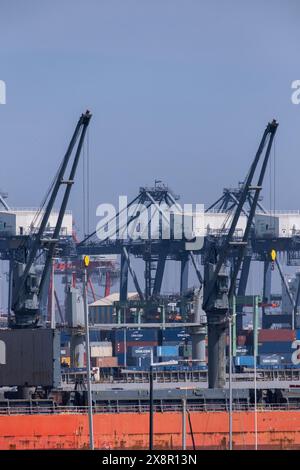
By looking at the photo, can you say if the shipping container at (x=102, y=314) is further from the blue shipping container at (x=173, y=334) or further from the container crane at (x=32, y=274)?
the container crane at (x=32, y=274)

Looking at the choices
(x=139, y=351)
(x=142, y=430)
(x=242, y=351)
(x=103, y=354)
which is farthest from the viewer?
(x=103, y=354)

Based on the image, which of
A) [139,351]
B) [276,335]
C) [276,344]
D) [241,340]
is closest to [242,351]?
[276,344]

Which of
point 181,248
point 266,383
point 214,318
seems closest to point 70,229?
point 181,248

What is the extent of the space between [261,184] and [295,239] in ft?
166

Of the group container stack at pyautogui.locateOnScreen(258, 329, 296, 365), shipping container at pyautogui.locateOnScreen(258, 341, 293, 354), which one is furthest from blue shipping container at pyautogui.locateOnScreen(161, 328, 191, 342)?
shipping container at pyautogui.locateOnScreen(258, 341, 293, 354)

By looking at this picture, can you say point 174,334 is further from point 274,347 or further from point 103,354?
point 274,347

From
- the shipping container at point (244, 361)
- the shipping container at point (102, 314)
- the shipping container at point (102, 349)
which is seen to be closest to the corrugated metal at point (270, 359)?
the shipping container at point (244, 361)

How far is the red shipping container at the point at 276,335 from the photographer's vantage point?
125 metres

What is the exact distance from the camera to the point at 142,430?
64.6 meters

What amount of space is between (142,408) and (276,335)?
5925 cm

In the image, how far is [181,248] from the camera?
411 ft

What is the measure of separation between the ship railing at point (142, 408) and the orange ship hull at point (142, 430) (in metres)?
1.66
